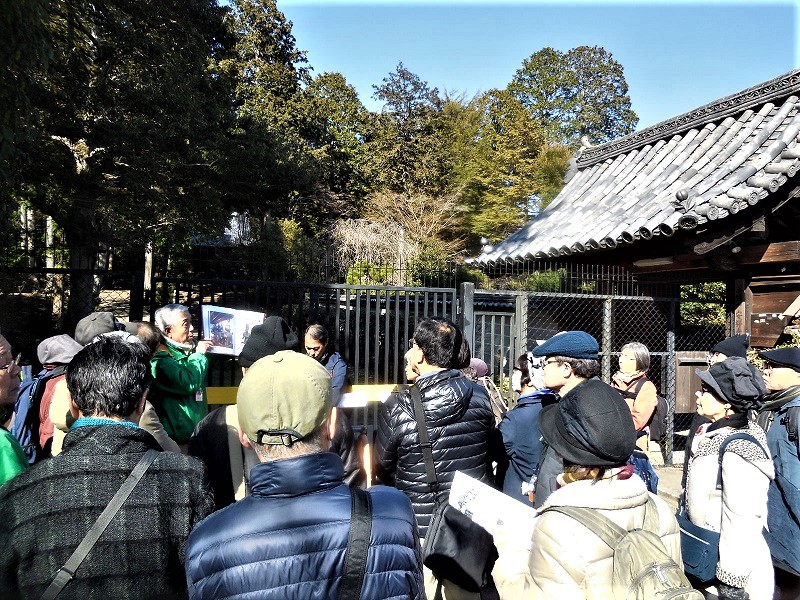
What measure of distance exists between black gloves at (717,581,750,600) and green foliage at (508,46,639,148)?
3480 cm

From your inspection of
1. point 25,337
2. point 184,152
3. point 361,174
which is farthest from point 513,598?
point 361,174

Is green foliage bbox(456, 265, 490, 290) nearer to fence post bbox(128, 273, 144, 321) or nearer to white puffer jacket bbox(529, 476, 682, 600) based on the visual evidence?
fence post bbox(128, 273, 144, 321)

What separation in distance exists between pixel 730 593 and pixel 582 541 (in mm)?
1498

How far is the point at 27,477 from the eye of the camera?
5.82 feet

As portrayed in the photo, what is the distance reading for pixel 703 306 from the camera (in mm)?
12000

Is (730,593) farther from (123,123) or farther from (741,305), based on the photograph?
(123,123)

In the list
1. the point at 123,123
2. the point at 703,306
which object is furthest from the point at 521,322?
the point at 703,306

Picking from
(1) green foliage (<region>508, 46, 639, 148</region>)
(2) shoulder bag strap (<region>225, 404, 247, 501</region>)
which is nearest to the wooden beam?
(2) shoulder bag strap (<region>225, 404, 247, 501</region>)

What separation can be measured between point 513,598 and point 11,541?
5.18ft

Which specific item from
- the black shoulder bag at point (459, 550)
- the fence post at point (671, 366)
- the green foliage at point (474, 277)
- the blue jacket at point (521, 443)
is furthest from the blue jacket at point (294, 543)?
the green foliage at point (474, 277)

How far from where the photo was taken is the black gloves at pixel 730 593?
8.48 feet

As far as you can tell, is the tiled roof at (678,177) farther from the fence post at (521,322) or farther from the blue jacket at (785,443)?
the blue jacket at (785,443)

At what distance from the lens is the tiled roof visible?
18.6 ft

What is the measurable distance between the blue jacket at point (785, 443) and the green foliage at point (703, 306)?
7948mm
